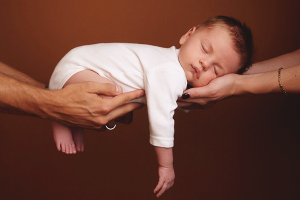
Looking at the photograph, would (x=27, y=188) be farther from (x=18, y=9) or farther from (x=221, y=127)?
(x=221, y=127)

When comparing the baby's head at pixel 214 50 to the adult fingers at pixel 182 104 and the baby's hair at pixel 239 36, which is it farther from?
the adult fingers at pixel 182 104

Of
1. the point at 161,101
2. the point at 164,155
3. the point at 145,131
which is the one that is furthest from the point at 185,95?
the point at 145,131

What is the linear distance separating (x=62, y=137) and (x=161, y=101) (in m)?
0.58

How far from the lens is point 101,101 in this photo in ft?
4.86

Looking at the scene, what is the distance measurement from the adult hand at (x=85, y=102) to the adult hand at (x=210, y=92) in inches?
10.4

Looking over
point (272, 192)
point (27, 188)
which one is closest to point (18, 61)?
point (27, 188)

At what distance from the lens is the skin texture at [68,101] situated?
147 cm

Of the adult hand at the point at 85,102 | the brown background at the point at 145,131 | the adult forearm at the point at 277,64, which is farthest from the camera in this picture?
the brown background at the point at 145,131

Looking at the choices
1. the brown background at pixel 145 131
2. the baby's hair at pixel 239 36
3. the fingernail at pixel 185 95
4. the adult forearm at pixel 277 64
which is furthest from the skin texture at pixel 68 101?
the brown background at pixel 145 131

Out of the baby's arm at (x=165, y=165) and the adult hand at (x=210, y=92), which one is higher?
the adult hand at (x=210, y=92)

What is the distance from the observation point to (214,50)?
63.8 inches

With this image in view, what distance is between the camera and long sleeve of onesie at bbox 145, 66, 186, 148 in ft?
4.90

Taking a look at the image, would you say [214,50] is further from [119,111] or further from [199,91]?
[119,111]

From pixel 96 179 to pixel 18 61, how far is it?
1254 millimetres
